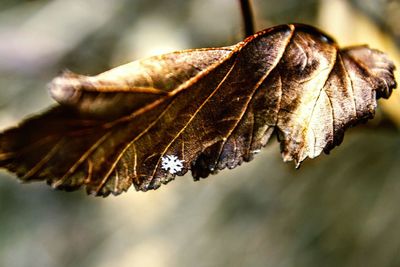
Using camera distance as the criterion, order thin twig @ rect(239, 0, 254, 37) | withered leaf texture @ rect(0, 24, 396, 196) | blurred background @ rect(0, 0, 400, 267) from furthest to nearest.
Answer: blurred background @ rect(0, 0, 400, 267) → thin twig @ rect(239, 0, 254, 37) → withered leaf texture @ rect(0, 24, 396, 196)

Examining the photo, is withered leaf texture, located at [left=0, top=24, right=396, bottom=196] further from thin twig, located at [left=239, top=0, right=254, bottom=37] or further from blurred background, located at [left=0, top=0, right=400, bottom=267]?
blurred background, located at [left=0, top=0, right=400, bottom=267]

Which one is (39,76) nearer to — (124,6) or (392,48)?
(124,6)

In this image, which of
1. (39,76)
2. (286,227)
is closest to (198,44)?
(39,76)

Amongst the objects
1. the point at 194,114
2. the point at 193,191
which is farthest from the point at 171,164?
the point at 193,191

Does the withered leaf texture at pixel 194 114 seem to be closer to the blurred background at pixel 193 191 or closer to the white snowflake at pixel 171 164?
the white snowflake at pixel 171 164

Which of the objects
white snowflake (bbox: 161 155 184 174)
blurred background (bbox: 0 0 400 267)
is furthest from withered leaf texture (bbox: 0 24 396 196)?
blurred background (bbox: 0 0 400 267)

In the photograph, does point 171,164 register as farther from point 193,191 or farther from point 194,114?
point 193,191
